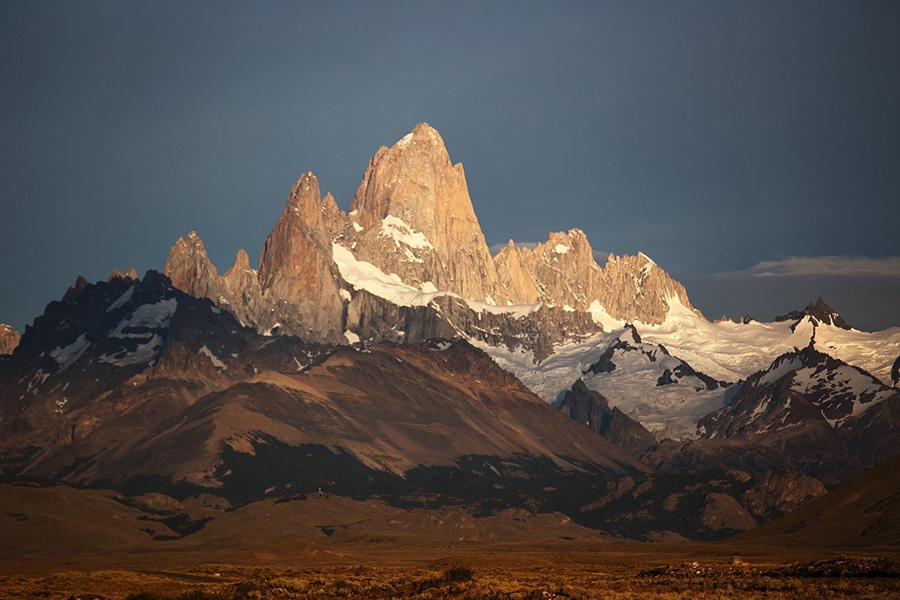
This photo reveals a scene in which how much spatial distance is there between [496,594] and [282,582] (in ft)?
80.0

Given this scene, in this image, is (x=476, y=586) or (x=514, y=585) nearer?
(x=476, y=586)

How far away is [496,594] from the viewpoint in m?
113

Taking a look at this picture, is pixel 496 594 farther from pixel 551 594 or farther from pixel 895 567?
pixel 895 567

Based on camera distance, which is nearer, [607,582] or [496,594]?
[496,594]

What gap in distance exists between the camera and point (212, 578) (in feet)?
524

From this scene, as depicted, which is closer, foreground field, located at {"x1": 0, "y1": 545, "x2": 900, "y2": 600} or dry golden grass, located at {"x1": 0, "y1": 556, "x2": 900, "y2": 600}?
dry golden grass, located at {"x1": 0, "y1": 556, "x2": 900, "y2": 600}

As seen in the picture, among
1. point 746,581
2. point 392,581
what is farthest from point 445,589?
point 746,581

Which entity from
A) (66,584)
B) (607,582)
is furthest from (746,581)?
(66,584)

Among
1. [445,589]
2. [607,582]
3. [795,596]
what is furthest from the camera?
[607,582]

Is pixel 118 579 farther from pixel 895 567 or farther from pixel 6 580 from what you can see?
pixel 895 567

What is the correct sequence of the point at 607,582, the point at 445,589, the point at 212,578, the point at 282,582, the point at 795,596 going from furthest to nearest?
the point at 212,578 < the point at 607,582 < the point at 282,582 < the point at 445,589 < the point at 795,596

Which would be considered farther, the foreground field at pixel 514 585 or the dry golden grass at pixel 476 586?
the foreground field at pixel 514 585

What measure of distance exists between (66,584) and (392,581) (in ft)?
102

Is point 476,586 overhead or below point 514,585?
below
